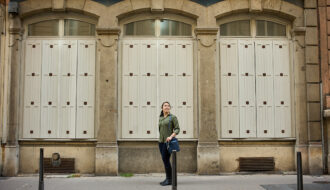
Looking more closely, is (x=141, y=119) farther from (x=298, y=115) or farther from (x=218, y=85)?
(x=298, y=115)

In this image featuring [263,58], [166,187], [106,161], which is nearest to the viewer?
[166,187]

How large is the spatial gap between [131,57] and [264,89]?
12.3 ft

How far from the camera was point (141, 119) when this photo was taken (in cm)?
977

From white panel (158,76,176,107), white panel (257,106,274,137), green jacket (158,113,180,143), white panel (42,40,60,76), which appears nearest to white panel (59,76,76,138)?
white panel (42,40,60,76)

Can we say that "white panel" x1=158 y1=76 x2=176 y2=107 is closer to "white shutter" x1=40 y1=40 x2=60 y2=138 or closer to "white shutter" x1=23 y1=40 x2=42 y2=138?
"white shutter" x1=40 y1=40 x2=60 y2=138

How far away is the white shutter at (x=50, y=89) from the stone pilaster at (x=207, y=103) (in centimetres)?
388

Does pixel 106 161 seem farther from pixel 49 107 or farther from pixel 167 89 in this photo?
pixel 167 89

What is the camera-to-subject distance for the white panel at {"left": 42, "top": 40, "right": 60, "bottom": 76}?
9.88 m

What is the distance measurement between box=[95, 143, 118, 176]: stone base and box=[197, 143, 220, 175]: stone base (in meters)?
2.18

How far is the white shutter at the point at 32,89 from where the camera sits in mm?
9750

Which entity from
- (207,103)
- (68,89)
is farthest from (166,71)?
(68,89)

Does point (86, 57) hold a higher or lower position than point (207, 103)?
higher

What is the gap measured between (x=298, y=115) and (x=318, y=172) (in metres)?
1.56

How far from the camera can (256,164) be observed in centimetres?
966
